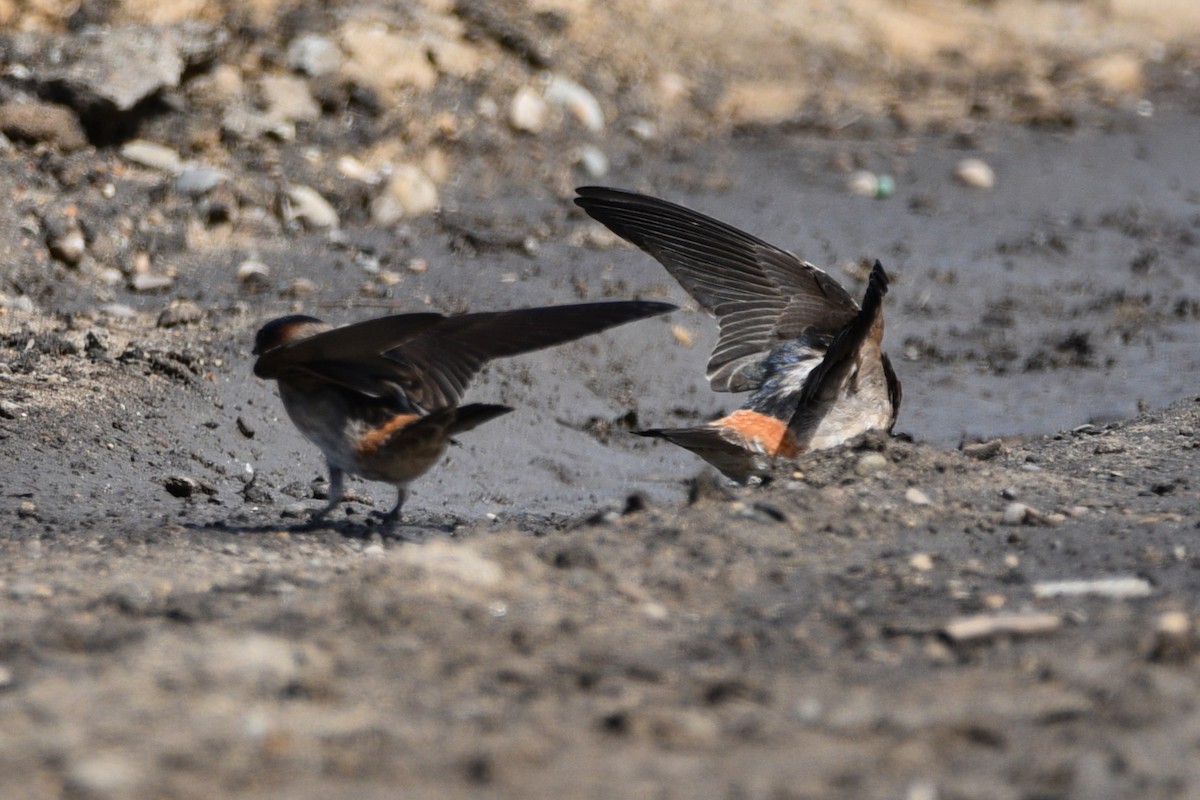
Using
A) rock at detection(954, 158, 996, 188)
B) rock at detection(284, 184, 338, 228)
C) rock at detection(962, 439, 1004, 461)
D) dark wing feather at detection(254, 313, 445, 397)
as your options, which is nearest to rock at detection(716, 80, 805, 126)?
rock at detection(954, 158, 996, 188)

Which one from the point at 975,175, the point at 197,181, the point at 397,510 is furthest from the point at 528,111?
the point at 397,510

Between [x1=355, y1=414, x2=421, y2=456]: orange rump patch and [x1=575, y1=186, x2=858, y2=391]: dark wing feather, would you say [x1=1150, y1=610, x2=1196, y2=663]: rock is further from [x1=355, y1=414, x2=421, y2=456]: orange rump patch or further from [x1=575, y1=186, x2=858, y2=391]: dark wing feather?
[x1=575, y1=186, x2=858, y2=391]: dark wing feather

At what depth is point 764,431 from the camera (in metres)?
6.40

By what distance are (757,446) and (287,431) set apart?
2.39m

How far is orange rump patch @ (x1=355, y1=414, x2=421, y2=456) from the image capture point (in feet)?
18.1

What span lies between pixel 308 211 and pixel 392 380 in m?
4.35

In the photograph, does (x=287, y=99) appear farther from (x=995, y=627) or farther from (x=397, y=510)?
(x=995, y=627)

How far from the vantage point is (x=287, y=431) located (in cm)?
708

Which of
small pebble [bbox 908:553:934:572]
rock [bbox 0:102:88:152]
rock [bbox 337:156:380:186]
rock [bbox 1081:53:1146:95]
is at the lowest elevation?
small pebble [bbox 908:553:934:572]

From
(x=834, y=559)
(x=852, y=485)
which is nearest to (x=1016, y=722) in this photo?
(x=834, y=559)

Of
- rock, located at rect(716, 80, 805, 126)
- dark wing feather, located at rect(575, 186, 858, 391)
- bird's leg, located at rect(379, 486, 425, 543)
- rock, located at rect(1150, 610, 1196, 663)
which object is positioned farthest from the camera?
rock, located at rect(716, 80, 805, 126)

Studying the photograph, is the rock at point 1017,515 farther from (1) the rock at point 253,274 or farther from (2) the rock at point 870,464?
(1) the rock at point 253,274

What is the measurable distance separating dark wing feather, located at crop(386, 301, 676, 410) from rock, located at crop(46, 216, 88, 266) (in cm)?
395

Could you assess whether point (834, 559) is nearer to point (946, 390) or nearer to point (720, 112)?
point (946, 390)
